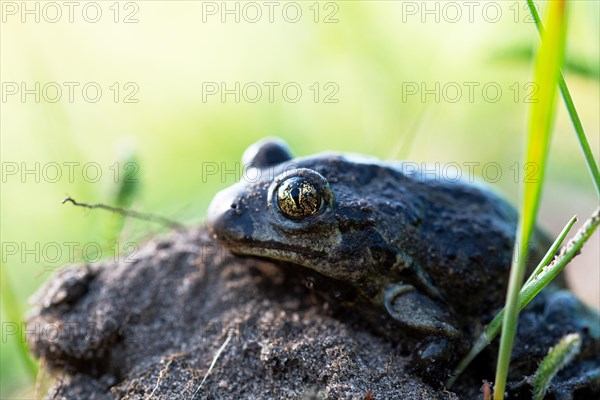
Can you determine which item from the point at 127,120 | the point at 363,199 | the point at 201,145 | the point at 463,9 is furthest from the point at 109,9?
the point at 363,199

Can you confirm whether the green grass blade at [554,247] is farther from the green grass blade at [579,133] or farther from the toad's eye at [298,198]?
the toad's eye at [298,198]

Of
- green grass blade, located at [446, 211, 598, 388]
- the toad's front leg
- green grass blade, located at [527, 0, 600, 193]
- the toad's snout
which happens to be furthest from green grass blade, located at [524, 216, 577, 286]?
the toad's snout

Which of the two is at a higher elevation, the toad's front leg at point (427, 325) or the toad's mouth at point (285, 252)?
the toad's mouth at point (285, 252)

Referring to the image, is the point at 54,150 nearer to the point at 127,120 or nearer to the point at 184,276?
the point at 127,120

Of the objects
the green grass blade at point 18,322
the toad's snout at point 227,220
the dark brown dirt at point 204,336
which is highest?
the toad's snout at point 227,220

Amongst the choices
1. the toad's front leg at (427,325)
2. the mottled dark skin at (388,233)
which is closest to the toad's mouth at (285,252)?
the mottled dark skin at (388,233)

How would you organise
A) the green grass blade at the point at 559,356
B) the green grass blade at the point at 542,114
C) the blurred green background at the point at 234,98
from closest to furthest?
the green grass blade at the point at 542,114, the green grass blade at the point at 559,356, the blurred green background at the point at 234,98

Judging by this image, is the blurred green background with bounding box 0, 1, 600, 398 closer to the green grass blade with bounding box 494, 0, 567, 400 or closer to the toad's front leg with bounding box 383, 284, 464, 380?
the toad's front leg with bounding box 383, 284, 464, 380
